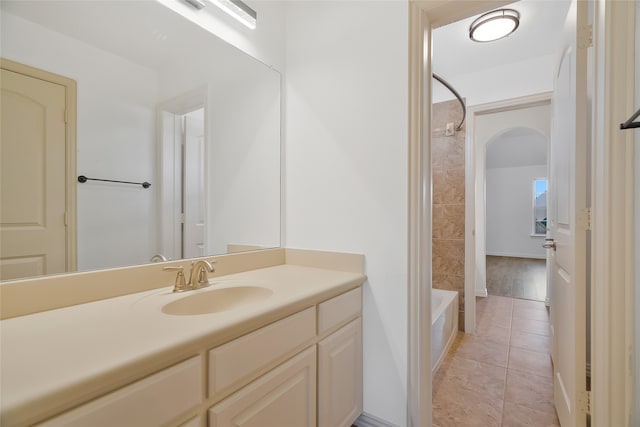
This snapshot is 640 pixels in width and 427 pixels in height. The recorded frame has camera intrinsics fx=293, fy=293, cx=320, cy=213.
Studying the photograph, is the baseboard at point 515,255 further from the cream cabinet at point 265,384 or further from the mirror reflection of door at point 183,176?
the mirror reflection of door at point 183,176

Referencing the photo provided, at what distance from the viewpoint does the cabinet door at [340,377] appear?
1.19 metres

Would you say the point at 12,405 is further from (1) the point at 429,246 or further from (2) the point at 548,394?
(2) the point at 548,394

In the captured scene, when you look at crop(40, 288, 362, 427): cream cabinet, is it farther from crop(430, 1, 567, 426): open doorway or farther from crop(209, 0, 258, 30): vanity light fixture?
crop(209, 0, 258, 30): vanity light fixture

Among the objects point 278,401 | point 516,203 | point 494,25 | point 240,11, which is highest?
point 494,25

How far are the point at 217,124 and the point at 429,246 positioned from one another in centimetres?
126

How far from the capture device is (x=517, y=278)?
4895 millimetres

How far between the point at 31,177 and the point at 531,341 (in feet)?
10.9

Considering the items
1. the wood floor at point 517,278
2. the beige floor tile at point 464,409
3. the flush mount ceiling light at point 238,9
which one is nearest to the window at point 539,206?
the wood floor at point 517,278

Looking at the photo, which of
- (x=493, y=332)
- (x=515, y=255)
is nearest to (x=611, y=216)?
(x=493, y=332)

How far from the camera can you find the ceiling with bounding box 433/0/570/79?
1943 mm

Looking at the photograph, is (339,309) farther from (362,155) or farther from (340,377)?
(362,155)

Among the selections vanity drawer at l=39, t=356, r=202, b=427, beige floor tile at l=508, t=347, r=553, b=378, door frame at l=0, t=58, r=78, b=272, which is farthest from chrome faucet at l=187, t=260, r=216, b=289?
beige floor tile at l=508, t=347, r=553, b=378

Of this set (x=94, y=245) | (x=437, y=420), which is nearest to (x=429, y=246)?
(x=437, y=420)

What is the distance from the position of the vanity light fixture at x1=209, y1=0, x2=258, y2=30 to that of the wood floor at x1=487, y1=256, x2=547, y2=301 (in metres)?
4.25
